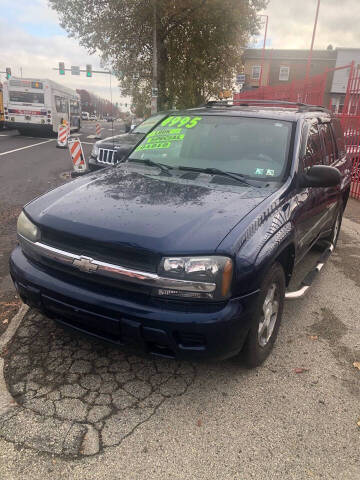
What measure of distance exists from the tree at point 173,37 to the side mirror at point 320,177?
19988mm

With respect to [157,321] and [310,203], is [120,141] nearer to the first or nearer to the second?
[310,203]

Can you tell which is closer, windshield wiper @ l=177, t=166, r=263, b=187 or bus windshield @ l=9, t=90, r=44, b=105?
windshield wiper @ l=177, t=166, r=263, b=187

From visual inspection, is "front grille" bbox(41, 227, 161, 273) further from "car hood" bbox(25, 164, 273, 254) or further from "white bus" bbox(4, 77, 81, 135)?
"white bus" bbox(4, 77, 81, 135)

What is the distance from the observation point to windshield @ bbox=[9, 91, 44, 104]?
20.4 m

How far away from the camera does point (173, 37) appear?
76.6 feet

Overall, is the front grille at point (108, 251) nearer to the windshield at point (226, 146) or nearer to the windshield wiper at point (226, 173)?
the windshield wiper at point (226, 173)

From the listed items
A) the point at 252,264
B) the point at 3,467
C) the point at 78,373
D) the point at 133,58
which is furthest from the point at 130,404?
the point at 133,58

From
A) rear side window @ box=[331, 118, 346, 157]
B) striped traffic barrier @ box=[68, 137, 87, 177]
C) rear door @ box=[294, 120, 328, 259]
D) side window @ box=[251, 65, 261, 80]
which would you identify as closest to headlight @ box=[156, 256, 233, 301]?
rear door @ box=[294, 120, 328, 259]

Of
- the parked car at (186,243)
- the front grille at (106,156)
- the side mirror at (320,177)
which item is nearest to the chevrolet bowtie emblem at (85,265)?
the parked car at (186,243)

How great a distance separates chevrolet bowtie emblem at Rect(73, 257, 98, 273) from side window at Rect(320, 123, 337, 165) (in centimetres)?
295

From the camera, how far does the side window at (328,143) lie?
4270mm

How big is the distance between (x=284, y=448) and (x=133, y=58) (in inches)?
1012

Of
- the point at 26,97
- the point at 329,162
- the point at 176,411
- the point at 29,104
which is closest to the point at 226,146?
the point at 329,162

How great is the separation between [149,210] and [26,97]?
20731 millimetres
